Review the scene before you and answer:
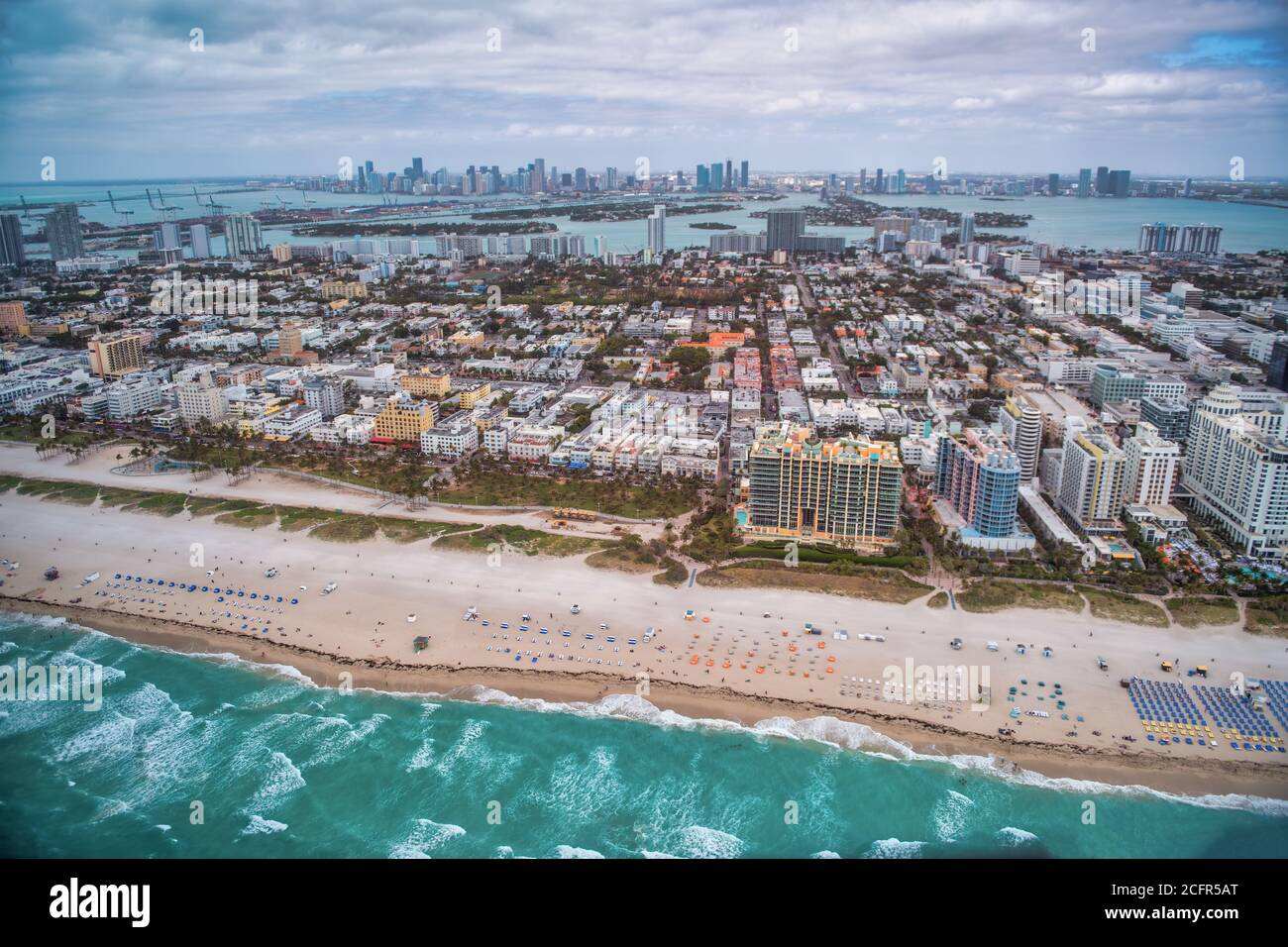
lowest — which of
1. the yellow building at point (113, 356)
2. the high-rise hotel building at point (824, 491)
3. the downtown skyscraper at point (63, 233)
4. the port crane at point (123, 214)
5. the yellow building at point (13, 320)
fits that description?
the high-rise hotel building at point (824, 491)

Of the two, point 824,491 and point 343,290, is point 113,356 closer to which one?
point 343,290

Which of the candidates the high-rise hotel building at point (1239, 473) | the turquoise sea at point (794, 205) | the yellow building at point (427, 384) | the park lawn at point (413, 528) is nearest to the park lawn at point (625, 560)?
the park lawn at point (413, 528)

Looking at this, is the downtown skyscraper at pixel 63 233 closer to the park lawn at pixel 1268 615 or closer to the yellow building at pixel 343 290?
the yellow building at pixel 343 290

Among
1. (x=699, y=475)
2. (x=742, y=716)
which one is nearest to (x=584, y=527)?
(x=699, y=475)

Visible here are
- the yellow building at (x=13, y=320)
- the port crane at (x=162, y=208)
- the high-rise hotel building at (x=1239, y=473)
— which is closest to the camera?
the high-rise hotel building at (x=1239, y=473)

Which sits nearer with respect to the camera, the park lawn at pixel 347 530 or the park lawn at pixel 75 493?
the park lawn at pixel 347 530

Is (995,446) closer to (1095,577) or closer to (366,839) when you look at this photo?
(1095,577)

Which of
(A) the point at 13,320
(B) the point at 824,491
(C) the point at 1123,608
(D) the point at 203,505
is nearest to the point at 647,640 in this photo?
(B) the point at 824,491
